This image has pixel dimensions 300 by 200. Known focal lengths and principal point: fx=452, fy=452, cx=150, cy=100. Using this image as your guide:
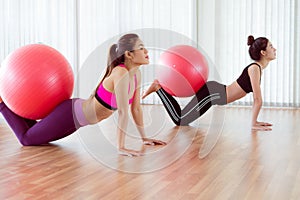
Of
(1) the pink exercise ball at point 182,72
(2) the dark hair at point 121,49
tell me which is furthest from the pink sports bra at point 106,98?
(1) the pink exercise ball at point 182,72

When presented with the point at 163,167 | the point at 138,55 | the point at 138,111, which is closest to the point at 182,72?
the point at 138,111

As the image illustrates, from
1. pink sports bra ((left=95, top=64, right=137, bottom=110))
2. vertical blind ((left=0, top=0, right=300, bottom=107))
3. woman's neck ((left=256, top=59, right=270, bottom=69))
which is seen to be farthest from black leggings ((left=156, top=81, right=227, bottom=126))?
pink sports bra ((left=95, top=64, right=137, bottom=110))

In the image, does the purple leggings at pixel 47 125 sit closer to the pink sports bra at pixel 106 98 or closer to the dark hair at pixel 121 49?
the pink sports bra at pixel 106 98

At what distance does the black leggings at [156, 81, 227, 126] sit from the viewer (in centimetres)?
401

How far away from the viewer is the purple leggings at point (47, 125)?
295cm

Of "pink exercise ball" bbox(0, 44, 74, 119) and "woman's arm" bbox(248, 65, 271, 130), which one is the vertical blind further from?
"pink exercise ball" bbox(0, 44, 74, 119)

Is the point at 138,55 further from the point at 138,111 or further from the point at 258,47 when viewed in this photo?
the point at 258,47

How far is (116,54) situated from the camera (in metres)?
2.85

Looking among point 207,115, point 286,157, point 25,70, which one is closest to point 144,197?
point 286,157

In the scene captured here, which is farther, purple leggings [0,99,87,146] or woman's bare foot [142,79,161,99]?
woman's bare foot [142,79,161,99]

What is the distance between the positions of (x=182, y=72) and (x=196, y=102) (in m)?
0.35

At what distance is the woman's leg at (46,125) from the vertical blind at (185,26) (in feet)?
6.36

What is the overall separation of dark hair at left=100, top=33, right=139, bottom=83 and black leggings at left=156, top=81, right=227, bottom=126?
1184mm

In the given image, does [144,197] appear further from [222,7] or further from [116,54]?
[222,7]
